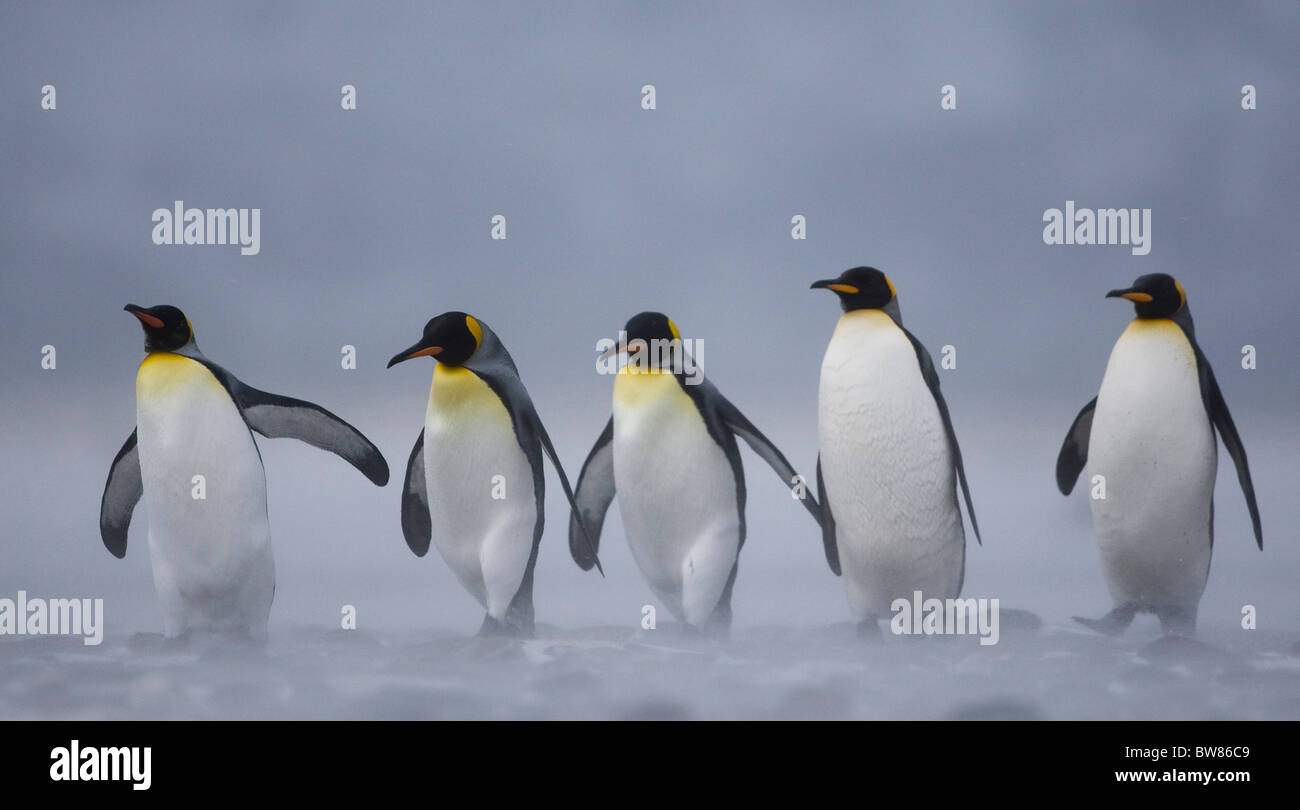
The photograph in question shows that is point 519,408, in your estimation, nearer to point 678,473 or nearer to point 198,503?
point 678,473

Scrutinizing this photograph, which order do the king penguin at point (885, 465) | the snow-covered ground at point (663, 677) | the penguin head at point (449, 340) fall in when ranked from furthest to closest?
the penguin head at point (449, 340) < the king penguin at point (885, 465) < the snow-covered ground at point (663, 677)

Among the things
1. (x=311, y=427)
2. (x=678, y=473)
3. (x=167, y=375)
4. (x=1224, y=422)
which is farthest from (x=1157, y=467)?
(x=167, y=375)

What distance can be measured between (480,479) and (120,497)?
1189 mm

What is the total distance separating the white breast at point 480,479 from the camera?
11.2 ft

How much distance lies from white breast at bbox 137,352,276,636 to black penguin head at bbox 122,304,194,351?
0.18ft

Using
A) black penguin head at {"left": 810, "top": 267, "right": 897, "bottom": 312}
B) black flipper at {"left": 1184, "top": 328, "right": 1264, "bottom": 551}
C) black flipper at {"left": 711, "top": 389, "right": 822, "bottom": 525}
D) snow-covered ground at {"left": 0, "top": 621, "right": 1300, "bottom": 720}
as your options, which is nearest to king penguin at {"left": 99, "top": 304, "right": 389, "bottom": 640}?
snow-covered ground at {"left": 0, "top": 621, "right": 1300, "bottom": 720}

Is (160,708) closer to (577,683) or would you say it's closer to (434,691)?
(434,691)

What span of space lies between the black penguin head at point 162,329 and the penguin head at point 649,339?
122cm

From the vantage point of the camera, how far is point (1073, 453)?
3.74 m

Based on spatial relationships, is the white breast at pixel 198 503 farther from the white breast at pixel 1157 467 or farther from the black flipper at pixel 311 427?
the white breast at pixel 1157 467

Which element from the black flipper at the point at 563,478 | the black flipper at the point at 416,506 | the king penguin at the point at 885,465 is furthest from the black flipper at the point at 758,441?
the black flipper at the point at 416,506

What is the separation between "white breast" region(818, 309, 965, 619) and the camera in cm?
326
